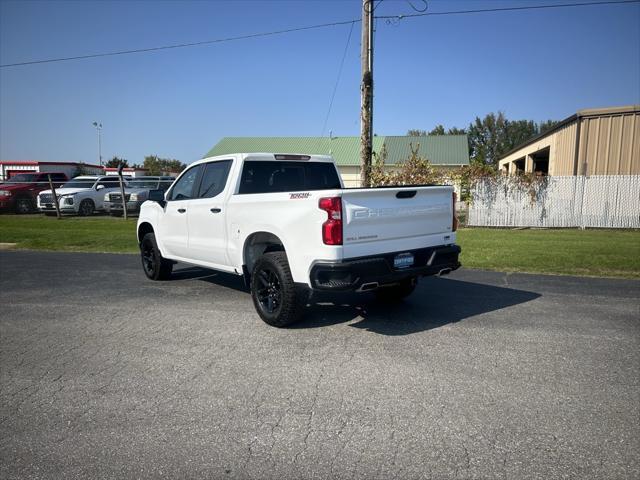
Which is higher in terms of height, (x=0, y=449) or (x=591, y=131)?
(x=591, y=131)

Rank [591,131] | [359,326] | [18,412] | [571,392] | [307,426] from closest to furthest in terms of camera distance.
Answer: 1. [307,426]
2. [18,412]
3. [571,392]
4. [359,326]
5. [591,131]

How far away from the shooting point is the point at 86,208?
22.1 metres

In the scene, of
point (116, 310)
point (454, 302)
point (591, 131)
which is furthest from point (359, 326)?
point (591, 131)

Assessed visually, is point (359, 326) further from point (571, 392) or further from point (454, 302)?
point (571, 392)

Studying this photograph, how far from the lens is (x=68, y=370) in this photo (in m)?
4.29

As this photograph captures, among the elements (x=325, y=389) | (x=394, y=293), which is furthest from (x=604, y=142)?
(x=325, y=389)

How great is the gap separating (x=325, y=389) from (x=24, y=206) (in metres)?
24.6

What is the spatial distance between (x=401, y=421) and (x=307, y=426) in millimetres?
671

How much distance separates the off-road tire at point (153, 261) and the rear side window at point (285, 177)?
268 cm

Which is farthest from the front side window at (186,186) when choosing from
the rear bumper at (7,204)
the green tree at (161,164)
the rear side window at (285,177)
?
the green tree at (161,164)

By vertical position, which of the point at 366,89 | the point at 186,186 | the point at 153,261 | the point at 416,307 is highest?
the point at 366,89

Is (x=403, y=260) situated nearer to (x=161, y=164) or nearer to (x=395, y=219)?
(x=395, y=219)

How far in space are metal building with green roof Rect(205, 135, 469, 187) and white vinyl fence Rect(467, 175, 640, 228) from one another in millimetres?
22203

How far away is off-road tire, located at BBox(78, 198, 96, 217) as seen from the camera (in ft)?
72.1
